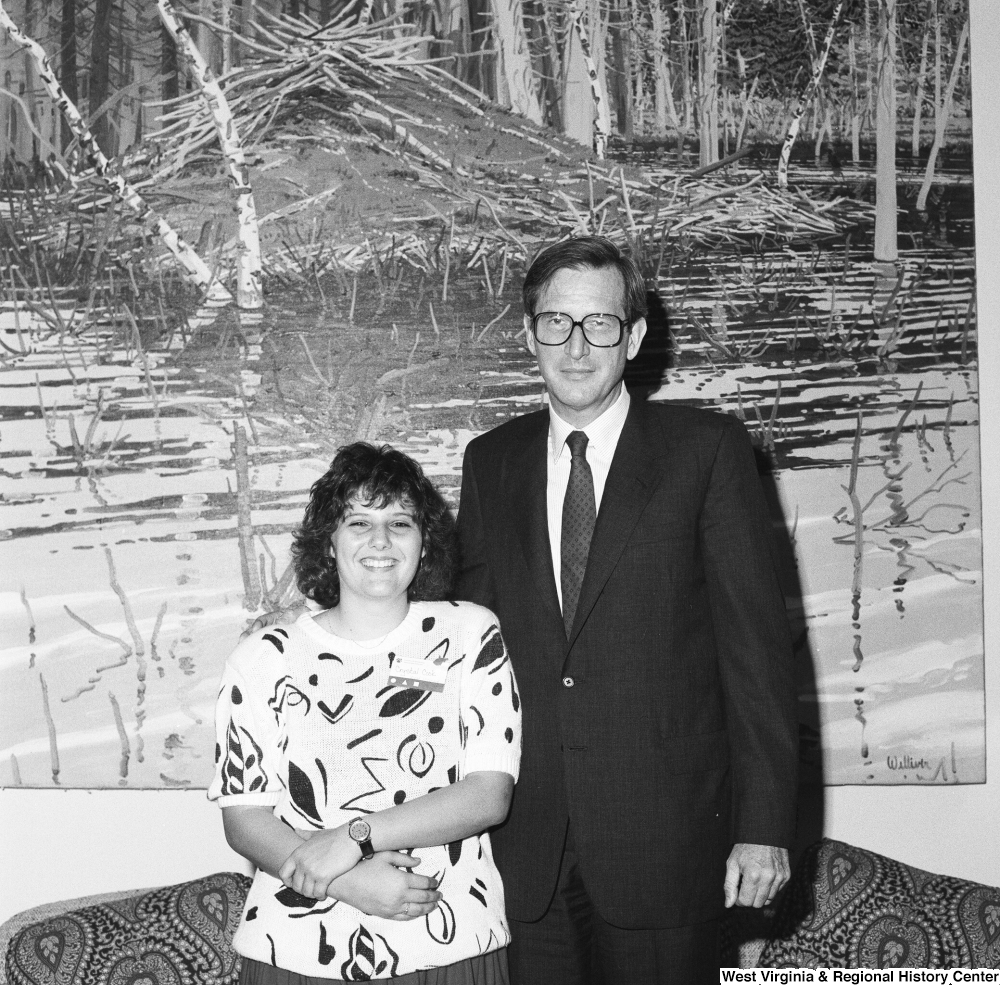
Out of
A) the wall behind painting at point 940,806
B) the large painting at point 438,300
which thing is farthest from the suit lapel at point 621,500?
the wall behind painting at point 940,806

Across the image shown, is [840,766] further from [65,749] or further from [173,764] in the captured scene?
[65,749]

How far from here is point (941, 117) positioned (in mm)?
2570

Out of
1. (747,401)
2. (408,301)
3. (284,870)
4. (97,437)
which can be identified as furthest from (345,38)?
(284,870)

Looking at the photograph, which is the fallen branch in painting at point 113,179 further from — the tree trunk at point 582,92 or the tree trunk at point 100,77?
the tree trunk at point 582,92

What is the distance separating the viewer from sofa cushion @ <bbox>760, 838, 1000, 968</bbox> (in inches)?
87.8

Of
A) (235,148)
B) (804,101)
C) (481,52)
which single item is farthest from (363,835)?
(804,101)

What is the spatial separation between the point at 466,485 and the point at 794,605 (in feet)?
3.18

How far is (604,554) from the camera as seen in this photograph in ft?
5.76

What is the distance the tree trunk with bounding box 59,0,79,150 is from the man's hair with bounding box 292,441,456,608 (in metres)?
1.46

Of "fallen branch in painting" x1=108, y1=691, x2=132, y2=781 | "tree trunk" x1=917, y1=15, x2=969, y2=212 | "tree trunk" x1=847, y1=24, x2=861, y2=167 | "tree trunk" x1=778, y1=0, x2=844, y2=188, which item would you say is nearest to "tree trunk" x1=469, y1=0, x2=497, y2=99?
"tree trunk" x1=778, y1=0, x2=844, y2=188

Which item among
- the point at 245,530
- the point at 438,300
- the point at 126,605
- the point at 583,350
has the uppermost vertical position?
the point at 438,300

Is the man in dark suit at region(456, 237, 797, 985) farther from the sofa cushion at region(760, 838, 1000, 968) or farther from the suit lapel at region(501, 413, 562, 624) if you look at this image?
the sofa cushion at region(760, 838, 1000, 968)

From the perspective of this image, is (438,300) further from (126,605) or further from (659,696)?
(659,696)

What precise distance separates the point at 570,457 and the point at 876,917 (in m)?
1.27
